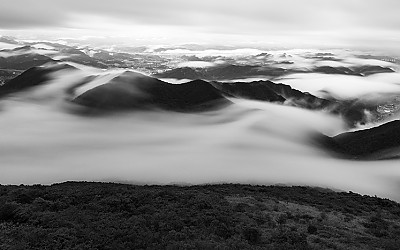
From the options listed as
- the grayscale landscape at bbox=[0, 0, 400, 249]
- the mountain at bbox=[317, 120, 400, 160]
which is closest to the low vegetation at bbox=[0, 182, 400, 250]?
the grayscale landscape at bbox=[0, 0, 400, 249]

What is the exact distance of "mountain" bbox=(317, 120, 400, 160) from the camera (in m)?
145

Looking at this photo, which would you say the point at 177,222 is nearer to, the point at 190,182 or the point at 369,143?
the point at 190,182

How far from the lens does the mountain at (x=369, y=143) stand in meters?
145

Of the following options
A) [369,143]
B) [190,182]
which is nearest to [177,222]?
[190,182]

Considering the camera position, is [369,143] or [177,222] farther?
[369,143]

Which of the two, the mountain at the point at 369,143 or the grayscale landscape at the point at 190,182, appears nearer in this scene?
the grayscale landscape at the point at 190,182

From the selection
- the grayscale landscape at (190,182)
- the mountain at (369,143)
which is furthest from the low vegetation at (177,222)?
the mountain at (369,143)

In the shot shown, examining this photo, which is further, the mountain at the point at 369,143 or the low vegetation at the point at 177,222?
the mountain at the point at 369,143

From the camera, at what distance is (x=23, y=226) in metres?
30.6

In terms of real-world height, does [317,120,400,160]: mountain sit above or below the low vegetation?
below

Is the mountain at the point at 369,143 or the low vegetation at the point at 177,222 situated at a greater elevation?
the low vegetation at the point at 177,222

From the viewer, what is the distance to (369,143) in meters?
156

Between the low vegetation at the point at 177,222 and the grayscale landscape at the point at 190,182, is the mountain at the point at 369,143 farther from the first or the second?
the low vegetation at the point at 177,222

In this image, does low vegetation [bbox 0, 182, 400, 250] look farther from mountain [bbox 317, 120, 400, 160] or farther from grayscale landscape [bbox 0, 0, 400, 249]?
mountain [bbox 317, 120, 400, 160]
